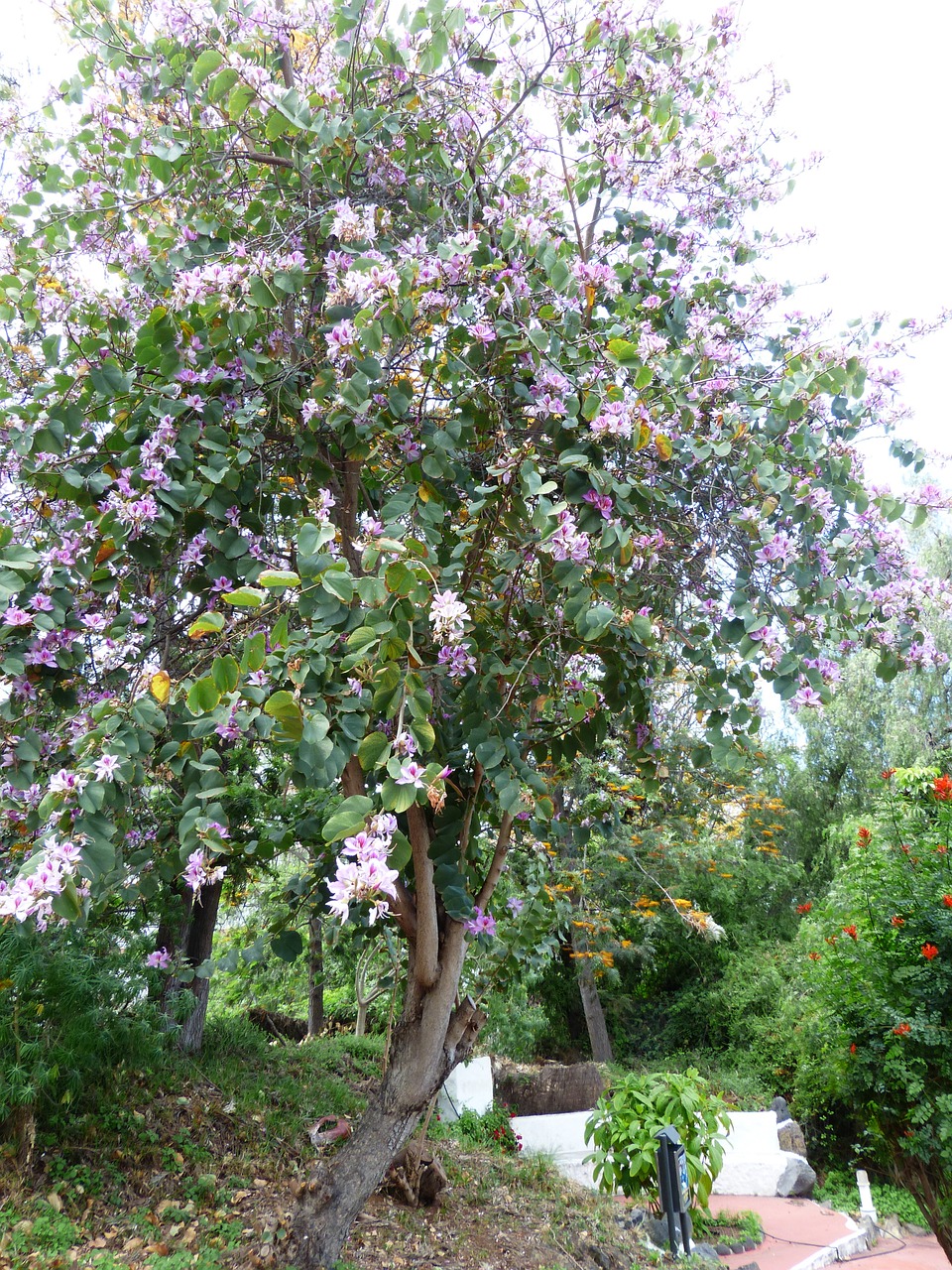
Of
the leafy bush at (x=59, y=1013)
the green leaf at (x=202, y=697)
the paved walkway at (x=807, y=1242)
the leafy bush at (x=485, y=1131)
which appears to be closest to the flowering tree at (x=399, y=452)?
the green leaf at (x=202, y=697)

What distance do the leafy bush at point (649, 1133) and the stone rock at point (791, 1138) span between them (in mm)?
3342

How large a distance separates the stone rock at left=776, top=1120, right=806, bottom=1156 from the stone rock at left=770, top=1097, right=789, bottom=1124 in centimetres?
33

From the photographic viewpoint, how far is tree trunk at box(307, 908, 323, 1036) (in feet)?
18.2

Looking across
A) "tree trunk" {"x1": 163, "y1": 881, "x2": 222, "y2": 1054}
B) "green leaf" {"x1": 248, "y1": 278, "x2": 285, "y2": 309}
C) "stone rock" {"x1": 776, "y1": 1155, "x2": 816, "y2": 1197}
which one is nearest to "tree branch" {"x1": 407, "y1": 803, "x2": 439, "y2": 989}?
"green leaf" {"x1": 248, "y1": 278, "x2": 285, "y2": 309}

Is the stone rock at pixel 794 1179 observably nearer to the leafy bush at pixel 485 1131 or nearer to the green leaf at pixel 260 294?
the leafy bush at pixel 485 1131

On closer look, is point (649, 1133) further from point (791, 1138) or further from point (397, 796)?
point (397, 796)

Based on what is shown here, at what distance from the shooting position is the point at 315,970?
6.76 metres

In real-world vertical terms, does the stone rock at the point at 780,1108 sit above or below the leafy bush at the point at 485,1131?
above

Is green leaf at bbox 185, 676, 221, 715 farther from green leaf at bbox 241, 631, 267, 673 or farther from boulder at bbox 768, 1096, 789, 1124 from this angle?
boulder at bbox 768, 1096, 789, 1124

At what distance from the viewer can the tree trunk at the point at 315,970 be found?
5.54 metres

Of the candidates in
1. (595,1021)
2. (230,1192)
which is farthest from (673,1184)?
(595,1021)

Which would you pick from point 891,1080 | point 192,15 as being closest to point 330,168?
point 192,15

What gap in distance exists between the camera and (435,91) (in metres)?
2.83

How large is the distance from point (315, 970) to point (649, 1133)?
2762mm
